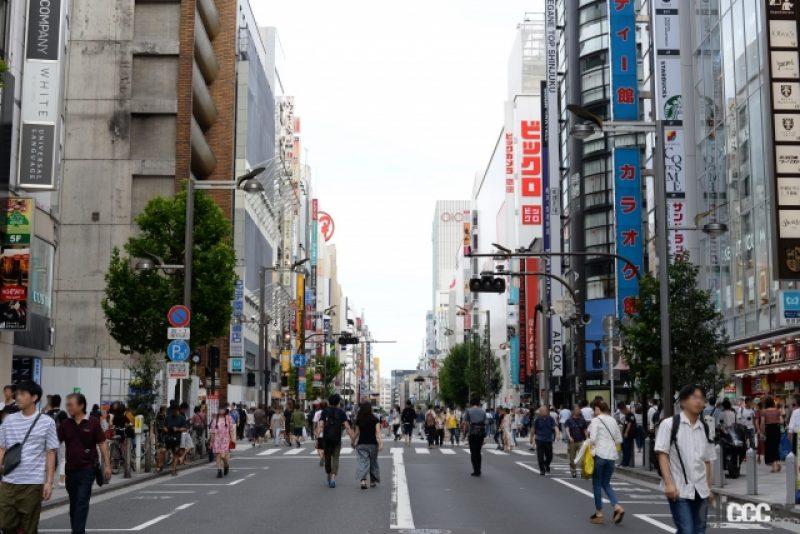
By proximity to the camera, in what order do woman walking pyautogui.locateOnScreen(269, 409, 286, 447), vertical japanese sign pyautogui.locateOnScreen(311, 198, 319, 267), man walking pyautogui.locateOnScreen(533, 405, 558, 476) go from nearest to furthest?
man walking pyautogui.locateOnScreen(533, 405, 558, 476) → woman walking pyautogui.locateOnScreen(269, 409, 286, 447) → vertical japanese sign pyautogui.locateOnScreen(311, 198, 319, 267)

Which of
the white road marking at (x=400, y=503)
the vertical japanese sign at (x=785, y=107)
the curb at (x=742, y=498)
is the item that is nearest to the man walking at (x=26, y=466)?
the white road marking at (x=400, y=503)

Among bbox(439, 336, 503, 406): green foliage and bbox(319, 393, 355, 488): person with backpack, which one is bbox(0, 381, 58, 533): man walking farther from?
bbox(439, 336, 503, 406): green foliage

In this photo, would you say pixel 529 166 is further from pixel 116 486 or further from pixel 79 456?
pixel 79 456

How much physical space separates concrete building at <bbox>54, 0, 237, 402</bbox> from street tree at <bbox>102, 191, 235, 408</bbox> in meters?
14.2

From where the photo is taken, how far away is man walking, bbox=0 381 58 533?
9.59 m

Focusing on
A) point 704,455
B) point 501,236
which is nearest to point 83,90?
point 704,455

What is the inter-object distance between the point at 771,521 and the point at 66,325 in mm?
39062

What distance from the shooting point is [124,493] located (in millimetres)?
20328

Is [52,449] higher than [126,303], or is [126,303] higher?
[126,303]

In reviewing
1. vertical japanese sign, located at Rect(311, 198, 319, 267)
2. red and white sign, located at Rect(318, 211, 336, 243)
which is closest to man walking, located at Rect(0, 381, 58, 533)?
vertical japanese sign, located at Rect(311, 198, 319, 267)

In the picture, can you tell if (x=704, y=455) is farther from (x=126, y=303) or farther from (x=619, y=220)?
(x=619, y=220)

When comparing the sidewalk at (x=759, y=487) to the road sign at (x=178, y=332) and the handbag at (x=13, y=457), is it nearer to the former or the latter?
the handbag at (x=13, y=457)

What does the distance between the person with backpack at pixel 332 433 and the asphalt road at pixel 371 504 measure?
37 cm

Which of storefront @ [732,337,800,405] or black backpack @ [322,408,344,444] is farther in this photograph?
storefront @ [732,337,800,405]
